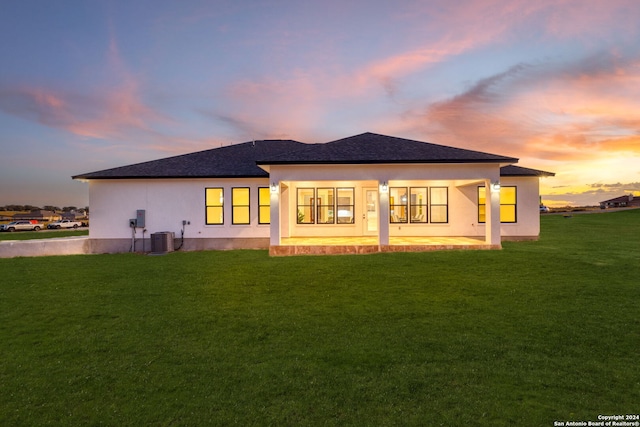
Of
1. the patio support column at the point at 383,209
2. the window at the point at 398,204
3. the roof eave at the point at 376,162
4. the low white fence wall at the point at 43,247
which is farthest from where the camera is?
the window at the point at 398,204

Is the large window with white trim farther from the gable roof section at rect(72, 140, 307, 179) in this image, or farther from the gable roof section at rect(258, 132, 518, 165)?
the gable roof section at rect(72, 140, 307, 179)

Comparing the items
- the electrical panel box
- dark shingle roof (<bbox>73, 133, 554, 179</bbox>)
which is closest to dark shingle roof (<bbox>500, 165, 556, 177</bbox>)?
dark shingle roof (<bbox>73, 133, 554, 179</bbox>)

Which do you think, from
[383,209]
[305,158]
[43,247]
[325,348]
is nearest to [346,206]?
[383,209]

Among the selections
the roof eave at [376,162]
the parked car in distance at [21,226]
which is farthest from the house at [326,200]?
the parked car in distance at [21,226]

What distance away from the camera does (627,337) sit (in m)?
5.10

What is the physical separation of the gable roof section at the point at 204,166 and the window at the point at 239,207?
913 mm

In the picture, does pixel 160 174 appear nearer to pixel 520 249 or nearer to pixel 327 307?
pixel 327 307

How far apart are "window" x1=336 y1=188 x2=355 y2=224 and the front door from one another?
628 mm

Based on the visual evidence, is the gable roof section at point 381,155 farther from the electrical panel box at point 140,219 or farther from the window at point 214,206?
the electrical panel box at point 140,219

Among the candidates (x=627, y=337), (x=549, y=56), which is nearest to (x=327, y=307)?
(x=627, y=337)

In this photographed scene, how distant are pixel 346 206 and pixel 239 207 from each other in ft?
17.7

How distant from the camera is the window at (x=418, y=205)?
17.2 metres

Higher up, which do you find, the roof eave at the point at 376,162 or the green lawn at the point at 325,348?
the roof eave at the point at 376,162

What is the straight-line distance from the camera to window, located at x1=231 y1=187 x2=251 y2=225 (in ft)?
53.3
